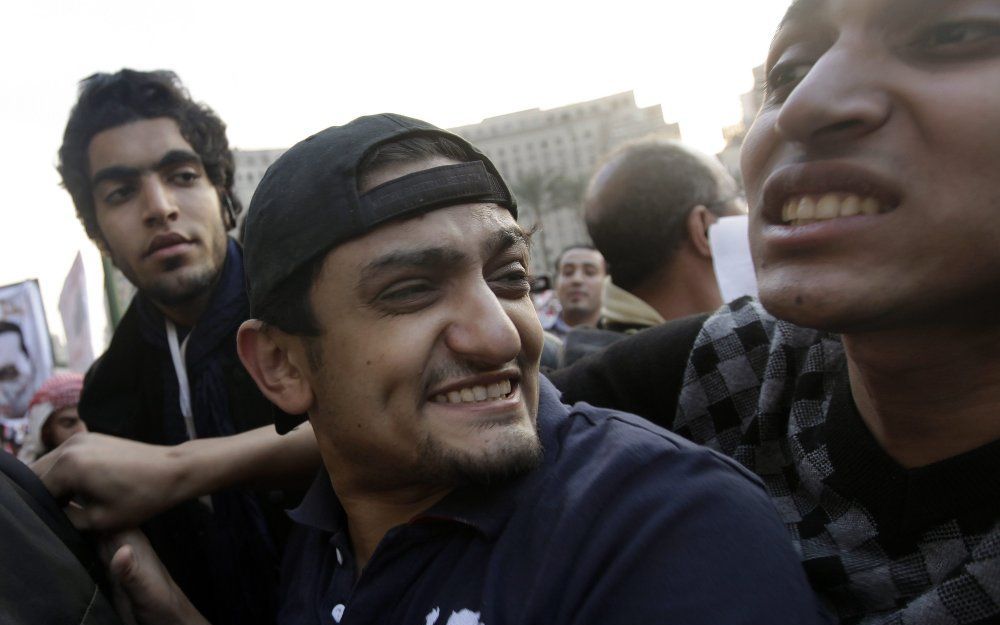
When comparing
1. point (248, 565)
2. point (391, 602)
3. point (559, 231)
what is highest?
point (391, 602)

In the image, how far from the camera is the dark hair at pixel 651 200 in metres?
3.67

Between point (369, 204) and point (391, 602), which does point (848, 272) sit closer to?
point (369, 204)

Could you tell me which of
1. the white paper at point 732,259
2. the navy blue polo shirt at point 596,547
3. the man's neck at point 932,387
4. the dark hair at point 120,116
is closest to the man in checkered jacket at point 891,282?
the man's neck at point 932,387

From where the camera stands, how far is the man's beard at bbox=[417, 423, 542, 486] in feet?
5.10

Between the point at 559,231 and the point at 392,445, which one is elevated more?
the point at 392,445

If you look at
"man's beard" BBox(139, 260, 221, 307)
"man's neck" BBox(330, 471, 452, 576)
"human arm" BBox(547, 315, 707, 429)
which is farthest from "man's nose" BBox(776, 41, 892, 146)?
"man's beard" BBox(139, 260, 221, 307)

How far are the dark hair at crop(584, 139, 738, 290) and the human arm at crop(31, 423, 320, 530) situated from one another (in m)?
1.97

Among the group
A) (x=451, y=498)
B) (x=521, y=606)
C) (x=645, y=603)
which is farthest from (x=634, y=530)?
(x=451, y=498)

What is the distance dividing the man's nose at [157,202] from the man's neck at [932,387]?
2345 mm

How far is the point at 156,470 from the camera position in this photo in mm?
2109

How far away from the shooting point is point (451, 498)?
1.64m

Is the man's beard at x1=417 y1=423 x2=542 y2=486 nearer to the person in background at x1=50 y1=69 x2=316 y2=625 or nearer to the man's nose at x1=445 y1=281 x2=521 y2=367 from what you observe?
the man's nose at x1=445 y1=281 x2=521 y2=367

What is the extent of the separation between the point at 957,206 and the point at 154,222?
8.36 feet

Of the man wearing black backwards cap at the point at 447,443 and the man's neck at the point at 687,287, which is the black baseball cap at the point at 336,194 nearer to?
the man wearing black backwards cap at the point at 447,443
